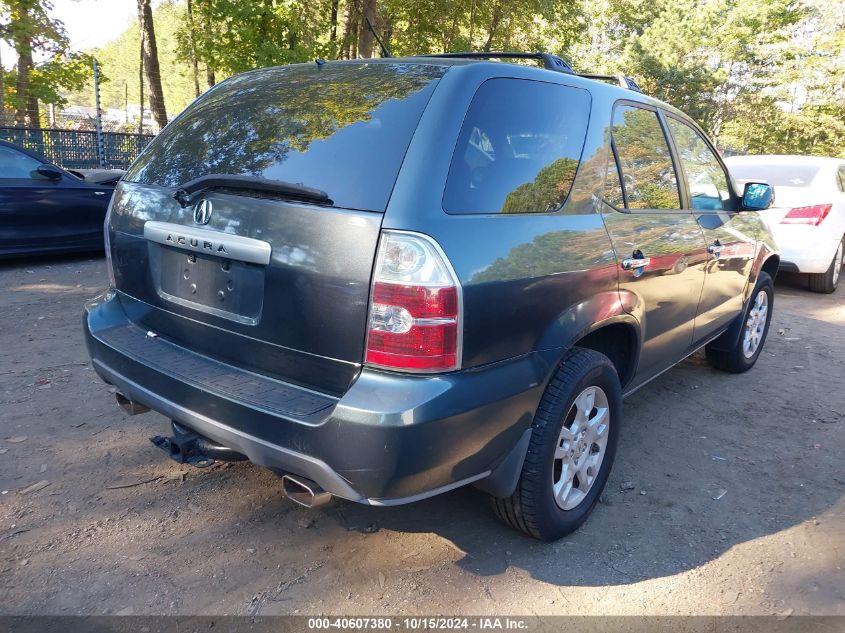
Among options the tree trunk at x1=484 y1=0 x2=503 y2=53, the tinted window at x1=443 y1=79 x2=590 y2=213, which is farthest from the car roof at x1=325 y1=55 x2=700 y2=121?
the tree trunk at x1=484 y1=0 x2=503 y2=53

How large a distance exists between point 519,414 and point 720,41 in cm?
3591

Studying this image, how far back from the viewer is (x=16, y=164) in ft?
23.4

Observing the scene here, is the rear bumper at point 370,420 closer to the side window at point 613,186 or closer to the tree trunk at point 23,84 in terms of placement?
the side window at point 613,186

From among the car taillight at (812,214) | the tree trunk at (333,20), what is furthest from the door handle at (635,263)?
the tree trunk at (333,20)

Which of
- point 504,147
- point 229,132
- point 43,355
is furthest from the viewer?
point 43,355

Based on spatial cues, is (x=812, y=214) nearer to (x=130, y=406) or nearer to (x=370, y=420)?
(x=370, y=420)

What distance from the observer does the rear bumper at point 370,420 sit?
6.48 feet

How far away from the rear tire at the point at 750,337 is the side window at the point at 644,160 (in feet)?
5.69

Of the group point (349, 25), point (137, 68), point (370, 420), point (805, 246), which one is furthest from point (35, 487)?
point (137, 68)

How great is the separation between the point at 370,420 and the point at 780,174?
7.75 metres

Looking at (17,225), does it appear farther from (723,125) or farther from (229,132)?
(723,125)

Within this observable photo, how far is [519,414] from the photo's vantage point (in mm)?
2291

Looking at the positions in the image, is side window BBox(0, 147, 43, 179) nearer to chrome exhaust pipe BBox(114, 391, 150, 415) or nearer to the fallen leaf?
the fallen leaf

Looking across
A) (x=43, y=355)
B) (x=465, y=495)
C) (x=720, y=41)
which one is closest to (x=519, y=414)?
(x=465, y=495)
